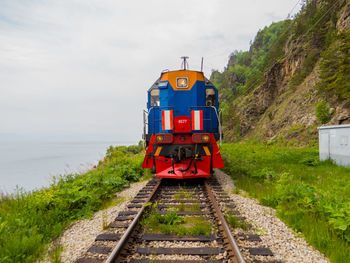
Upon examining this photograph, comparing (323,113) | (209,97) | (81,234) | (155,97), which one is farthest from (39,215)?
(323,113)

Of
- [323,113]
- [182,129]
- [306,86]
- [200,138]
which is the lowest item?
[200,138]

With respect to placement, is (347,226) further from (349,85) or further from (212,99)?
(349,85)

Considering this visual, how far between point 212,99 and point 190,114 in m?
1.39

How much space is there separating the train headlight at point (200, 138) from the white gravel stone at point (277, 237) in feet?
6.35

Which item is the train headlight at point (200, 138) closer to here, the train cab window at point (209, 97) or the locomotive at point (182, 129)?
the locomotive at point (182, 129)

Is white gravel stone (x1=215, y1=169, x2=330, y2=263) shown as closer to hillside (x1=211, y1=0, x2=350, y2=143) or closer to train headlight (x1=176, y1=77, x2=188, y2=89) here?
train headlight (x1=176, y1=77, x2=188, y2=89)

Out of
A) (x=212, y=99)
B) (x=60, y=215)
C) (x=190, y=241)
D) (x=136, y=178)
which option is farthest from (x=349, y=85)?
(x=60, y=215)

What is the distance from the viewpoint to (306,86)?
26406mm

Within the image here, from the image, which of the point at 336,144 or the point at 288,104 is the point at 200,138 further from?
the point at 288,104

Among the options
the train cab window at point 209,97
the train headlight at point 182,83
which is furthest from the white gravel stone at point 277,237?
the train headlight at point 182,83

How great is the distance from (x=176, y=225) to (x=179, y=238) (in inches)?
17.5

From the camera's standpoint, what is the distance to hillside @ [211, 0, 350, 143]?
18.5 meters

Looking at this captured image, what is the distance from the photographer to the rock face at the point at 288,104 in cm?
2053

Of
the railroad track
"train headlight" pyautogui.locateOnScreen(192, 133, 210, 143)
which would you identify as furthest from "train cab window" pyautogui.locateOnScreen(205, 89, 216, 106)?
the railroad track
